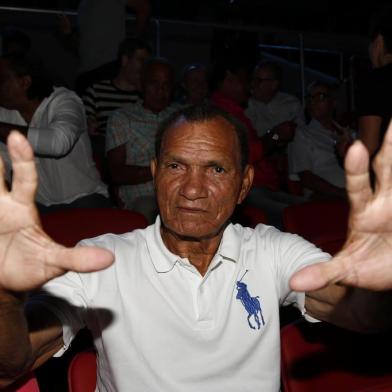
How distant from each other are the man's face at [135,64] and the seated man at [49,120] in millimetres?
1109

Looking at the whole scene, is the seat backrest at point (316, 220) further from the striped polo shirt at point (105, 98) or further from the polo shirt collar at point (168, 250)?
the striped polo shirt at point (105, 98)

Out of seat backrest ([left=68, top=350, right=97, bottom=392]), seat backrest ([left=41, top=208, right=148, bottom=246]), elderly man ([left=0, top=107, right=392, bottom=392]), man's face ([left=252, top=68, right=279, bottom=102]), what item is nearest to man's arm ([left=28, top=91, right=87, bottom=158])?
seat backrest ([left=41, top=208, right=148, bottom=246])

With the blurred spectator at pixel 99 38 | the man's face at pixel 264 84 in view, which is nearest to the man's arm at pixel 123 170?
the blurred spectator at pixel 99 38

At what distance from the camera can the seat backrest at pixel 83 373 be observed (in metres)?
1.62

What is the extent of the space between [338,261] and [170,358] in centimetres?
57

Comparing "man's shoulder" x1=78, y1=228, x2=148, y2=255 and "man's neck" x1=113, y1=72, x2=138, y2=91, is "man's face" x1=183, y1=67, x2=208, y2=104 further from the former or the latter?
"man's shoulder" x1=78, y1=228, x2=148, y2=255

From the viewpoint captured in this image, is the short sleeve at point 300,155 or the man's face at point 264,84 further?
the man's face at point 264,84

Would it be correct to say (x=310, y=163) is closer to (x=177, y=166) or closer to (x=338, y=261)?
(x=177, y=166)

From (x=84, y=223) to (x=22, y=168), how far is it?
4.20 ft

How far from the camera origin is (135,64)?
436 cm

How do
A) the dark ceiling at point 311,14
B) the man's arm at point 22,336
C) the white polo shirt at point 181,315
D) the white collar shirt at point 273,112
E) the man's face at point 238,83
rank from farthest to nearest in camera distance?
the dark ceiling at point 311,14
the white collar shirt at point 273,112
the man's face at point 238,83
the white polo shirt at point 181,315
the man's arm at point 22,336

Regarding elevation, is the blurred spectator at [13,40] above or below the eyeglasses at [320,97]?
above

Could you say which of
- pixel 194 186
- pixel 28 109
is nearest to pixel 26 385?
pixel 194 186

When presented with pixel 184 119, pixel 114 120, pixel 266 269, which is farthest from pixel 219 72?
pixel 266 269
